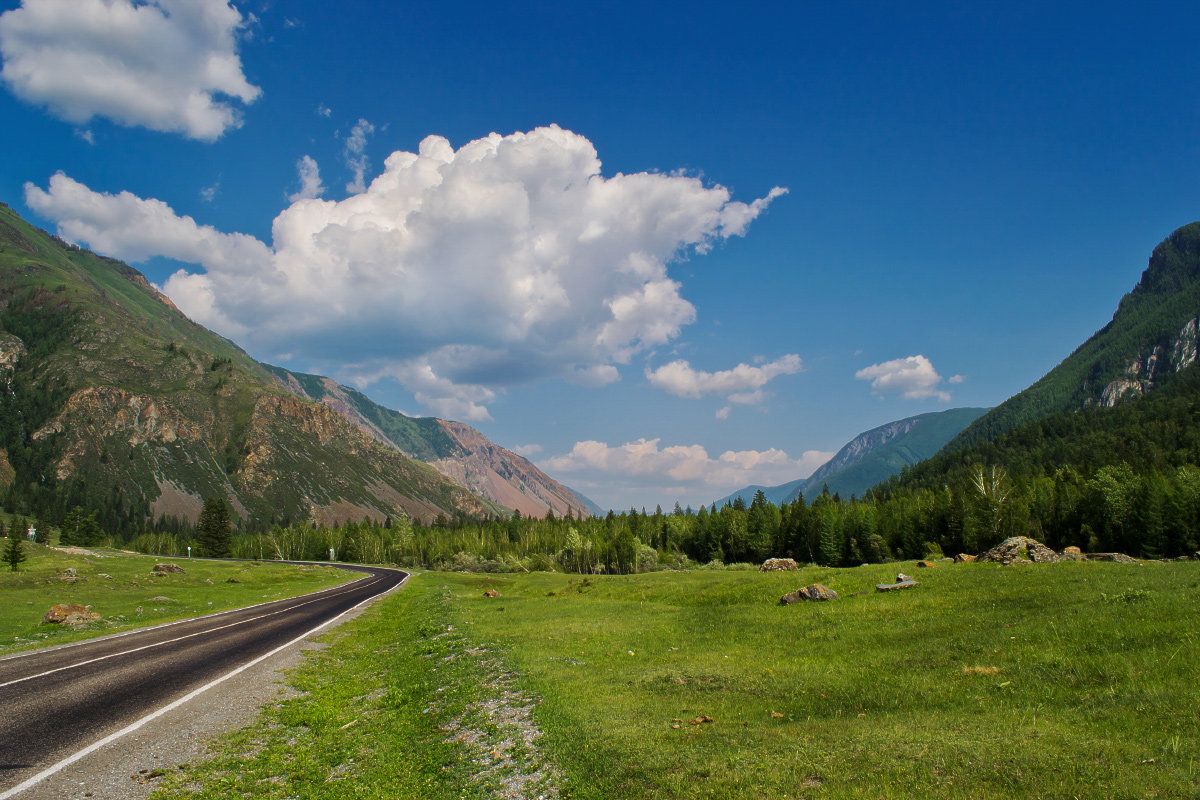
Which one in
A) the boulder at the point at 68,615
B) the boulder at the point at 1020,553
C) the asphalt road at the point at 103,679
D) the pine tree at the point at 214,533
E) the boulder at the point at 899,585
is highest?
the boulder at the point at 1020,553

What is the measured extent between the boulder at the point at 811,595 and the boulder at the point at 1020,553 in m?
16.1

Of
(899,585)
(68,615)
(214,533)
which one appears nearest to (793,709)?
(899,585)

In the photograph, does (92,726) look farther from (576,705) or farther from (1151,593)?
(1151,593)

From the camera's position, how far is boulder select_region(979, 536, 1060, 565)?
40.5 m

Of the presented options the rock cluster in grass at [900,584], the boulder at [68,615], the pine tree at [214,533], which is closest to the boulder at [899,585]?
the rock cluster in grass at [900,584]

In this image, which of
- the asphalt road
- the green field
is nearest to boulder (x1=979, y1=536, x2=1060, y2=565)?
the green field

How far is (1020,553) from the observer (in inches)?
1613

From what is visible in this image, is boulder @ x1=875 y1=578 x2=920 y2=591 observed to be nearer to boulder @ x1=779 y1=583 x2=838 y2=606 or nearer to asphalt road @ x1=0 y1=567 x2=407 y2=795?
boulder @ x1=779 y1=583 x2=838 y2=606

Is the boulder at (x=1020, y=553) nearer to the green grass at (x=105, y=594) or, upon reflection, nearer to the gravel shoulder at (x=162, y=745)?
the gravel shoulder at (x=162, y=745)

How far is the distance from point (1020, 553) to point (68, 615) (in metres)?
65.4

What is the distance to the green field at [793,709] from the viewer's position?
988 centimetres

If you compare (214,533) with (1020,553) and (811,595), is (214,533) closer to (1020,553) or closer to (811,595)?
(811,595)

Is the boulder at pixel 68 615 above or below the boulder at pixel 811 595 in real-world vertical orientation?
below

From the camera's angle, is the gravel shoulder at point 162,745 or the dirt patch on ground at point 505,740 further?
the dirt patch on ground at point 505,740
